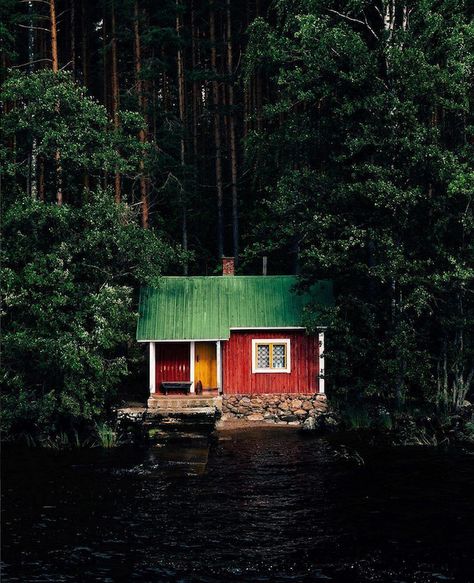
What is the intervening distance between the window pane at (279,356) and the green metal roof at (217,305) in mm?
1202

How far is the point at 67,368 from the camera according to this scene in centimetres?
2420

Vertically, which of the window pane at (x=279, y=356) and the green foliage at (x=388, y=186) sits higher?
the green foliage at (x=388, y=186)

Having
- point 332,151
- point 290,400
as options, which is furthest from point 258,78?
point 290,400

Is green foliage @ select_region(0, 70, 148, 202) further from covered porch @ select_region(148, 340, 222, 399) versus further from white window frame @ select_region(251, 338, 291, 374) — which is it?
white window frame @ select_region(251, 338, 291, 374)

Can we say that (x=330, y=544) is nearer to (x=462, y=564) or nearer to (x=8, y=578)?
(x=462, y=564)

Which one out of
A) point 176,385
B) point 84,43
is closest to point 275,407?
point 176,385

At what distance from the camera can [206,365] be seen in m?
30.1

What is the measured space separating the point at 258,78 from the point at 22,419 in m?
24.4

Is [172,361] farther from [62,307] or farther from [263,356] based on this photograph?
[62,307]

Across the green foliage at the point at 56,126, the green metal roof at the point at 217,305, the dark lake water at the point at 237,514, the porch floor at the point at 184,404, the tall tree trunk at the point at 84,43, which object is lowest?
the dark lake water at the point at 237,514

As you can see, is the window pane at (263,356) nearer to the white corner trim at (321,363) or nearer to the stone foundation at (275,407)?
the stone foundation at (275,407)

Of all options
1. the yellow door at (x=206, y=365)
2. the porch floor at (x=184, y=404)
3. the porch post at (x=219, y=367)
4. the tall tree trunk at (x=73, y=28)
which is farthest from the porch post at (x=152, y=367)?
the tall tree trunk at (x=73, y=28)

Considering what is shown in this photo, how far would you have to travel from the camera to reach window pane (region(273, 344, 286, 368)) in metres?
29.3

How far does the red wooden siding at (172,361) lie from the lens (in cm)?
2969
